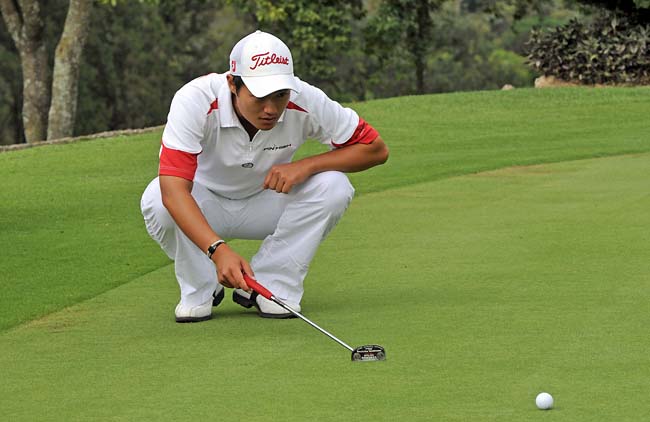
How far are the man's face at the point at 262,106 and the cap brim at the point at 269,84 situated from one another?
0.20ft

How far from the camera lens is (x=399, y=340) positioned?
242 inches

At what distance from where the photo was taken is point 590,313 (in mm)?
6586

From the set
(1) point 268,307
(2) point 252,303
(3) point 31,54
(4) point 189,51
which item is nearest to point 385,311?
(1) point 268,307

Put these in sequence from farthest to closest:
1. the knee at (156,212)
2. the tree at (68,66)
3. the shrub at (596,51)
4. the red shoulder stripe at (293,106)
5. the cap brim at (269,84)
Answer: the tree at (68,66) < the shrub at (596,51) < the knee at (156,212) < the red shoulder stripe at (293,106) < the cap brim at (269,84)

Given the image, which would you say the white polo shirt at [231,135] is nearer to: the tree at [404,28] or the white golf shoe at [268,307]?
the white golf shoe at [268,307]

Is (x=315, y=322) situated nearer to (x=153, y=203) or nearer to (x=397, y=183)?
(x=153, y=203)

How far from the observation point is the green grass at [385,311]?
5.07 m

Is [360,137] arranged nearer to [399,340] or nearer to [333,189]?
[333,189]

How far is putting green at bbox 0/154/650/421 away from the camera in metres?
4.98

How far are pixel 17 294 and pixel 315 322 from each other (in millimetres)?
2134

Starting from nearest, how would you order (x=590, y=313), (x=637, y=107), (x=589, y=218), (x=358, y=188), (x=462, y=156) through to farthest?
(x=590, y=313), (x=589, y=218), (x=358, y=188), (x=462, y=156), (x=637, y=107)

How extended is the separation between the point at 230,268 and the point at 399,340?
0.81 m

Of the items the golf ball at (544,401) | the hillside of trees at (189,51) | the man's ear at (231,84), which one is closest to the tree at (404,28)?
the hillside of trees at (189,51)

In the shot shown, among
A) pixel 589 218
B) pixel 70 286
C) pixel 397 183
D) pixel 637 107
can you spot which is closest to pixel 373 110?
pixel 637 107
